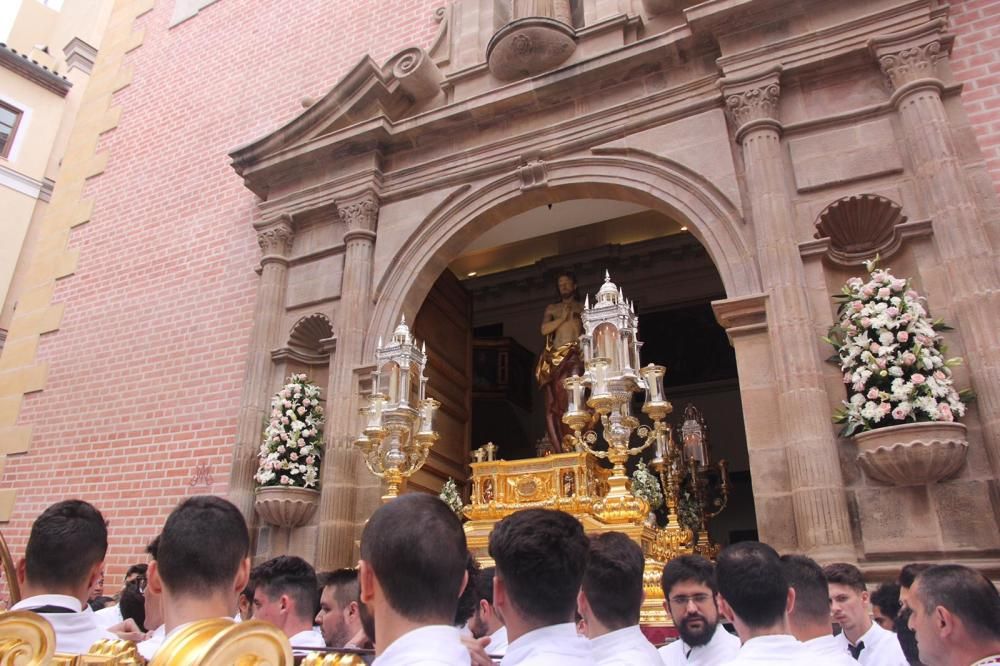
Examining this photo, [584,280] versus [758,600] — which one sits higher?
[584,280]

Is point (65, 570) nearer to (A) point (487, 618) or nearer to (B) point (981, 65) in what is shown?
(A) point (487, 618)

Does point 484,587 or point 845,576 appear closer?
point 484,587

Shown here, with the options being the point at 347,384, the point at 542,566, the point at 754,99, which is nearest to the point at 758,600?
the point at 542,566

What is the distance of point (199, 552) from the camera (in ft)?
7.07

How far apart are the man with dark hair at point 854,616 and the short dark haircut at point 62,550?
3.45 m

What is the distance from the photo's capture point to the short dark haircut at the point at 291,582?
386 cm

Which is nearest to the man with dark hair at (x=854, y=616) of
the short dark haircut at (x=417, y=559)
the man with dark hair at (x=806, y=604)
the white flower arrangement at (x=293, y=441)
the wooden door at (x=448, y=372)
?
the man with dark hair at (x=806, y=604)

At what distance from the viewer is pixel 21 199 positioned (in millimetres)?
18562

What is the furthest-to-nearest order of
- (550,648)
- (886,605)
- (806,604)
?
(886,605)
(806,604)
(550,648)

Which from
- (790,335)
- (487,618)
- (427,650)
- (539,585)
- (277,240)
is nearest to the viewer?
(427,650)

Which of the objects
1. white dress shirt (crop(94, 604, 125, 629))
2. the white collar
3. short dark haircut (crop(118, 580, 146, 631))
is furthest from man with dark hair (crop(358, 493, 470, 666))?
short dark haircut (crop(118, 580, 146, 631))

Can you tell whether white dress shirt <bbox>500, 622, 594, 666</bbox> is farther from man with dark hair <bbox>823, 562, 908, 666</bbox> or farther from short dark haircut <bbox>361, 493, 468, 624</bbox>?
man with dark hair <bbox>823, 562, 908, 666</bbox>

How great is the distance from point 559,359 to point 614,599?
A: 20.5 feet

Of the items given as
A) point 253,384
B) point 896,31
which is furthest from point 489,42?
point 253,384
